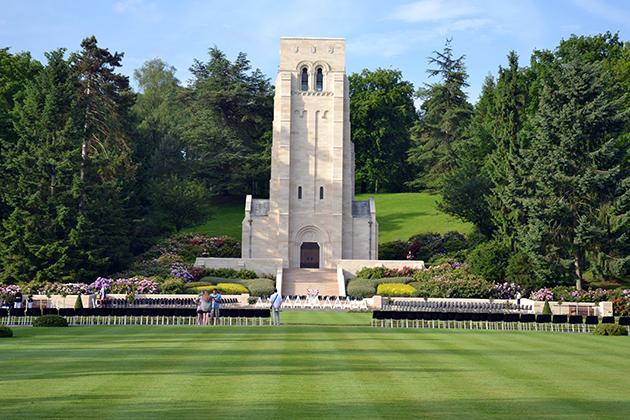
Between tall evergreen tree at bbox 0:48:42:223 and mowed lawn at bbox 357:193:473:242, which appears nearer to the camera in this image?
tall evergreen tree at bbox 0:48:42:223

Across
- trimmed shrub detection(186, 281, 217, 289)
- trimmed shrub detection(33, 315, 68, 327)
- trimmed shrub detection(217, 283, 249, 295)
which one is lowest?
trimmed shrub detection(33, 315, 68, 327)

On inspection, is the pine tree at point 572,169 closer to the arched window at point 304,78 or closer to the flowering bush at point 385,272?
the flowering bush at point 385,272

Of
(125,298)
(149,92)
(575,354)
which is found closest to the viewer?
(575,354)

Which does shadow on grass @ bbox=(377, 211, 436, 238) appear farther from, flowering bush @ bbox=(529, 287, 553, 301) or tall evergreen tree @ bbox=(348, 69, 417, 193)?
flowering bush @ bbox=(529, 287, 553, 301)

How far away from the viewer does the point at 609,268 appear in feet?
171

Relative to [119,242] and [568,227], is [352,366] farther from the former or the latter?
[119,242]

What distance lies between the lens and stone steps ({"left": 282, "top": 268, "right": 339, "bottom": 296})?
199ft

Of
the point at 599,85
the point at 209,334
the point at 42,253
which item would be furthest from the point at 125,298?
the point at 599,85

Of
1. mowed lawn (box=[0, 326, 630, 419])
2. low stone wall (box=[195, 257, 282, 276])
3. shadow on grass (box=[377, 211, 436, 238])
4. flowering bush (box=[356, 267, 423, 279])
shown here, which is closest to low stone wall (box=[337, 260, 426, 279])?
flowering bush (box=[356, 267, 423, 279])

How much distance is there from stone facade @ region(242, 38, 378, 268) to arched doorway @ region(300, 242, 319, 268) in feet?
0.25

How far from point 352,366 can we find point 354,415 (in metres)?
6.00

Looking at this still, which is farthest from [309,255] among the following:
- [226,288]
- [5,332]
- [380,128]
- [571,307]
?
[5,332]

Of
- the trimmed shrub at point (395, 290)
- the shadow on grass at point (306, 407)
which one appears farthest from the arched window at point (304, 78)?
the shadow on grass at point (306, 407)

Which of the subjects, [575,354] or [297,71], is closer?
[575,354]
